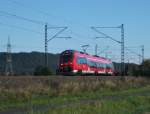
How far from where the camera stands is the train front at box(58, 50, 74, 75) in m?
56.7

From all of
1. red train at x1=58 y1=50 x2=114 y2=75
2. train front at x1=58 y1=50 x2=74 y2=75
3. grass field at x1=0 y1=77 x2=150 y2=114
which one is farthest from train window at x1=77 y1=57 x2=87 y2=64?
grass field at x1=0 y1=77 x2=150 y2=114

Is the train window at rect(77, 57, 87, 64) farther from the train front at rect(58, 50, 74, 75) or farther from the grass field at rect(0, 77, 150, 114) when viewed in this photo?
the grass field at rect(0, 77, 150, 114)

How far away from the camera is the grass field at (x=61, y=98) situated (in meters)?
24.1

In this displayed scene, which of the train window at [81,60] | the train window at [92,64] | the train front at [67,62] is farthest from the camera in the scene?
the train window at [92,64]

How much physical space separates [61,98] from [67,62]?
81.1ft

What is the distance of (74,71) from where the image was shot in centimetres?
5744

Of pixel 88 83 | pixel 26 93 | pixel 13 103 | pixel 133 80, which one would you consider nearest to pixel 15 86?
pixel 26 93

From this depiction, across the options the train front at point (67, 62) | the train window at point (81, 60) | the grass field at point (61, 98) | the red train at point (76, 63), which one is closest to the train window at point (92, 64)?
the red train at point (76, 63)

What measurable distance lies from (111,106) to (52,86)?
10169mm

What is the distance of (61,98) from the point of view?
32.2 m

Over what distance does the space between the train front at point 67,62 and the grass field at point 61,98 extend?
32.1ft

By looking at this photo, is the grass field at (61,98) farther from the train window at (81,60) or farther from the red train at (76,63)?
the train window at (81,60)

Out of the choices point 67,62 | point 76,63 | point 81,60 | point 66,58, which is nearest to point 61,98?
point 76,63

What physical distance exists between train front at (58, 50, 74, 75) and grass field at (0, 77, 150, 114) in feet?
32.1
